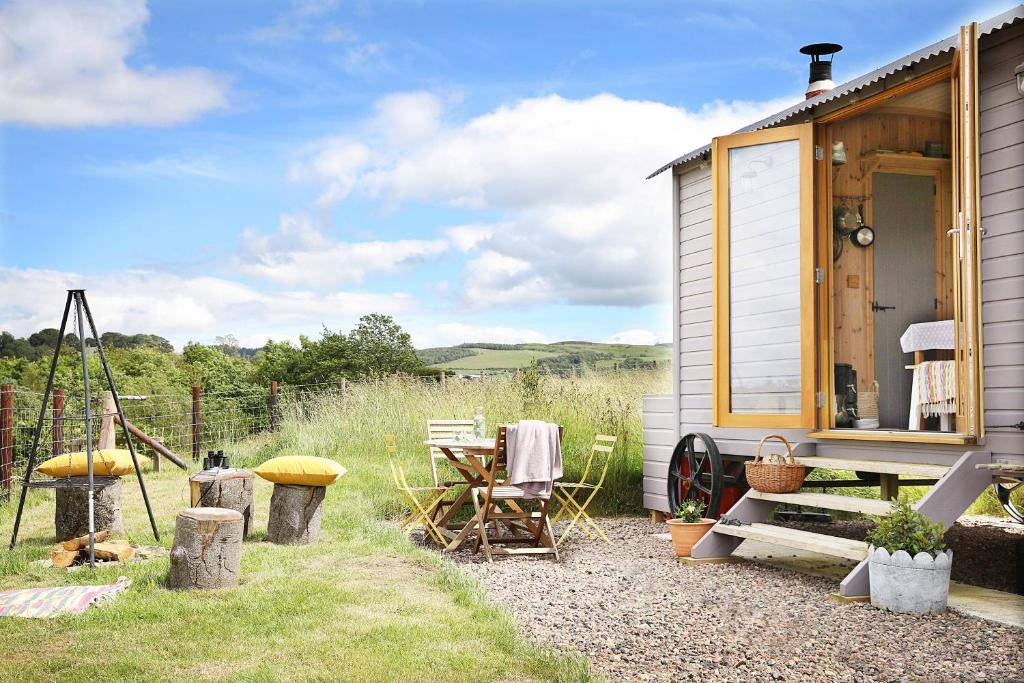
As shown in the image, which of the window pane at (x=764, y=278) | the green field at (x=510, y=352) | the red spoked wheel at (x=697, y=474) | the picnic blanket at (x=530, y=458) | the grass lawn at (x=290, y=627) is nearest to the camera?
the grass lawn at (x=290, y=627)

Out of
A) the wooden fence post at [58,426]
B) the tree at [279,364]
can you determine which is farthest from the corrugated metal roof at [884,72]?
the tree at [279,364]

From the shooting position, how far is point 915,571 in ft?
15.1

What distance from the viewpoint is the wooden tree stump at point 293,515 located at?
248 inches

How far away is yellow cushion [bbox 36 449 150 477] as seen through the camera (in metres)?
6.26

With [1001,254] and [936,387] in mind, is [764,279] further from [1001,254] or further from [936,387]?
[1001,254]

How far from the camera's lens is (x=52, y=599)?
4688 mm

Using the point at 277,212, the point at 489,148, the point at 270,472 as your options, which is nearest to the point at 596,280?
the point at 489,148

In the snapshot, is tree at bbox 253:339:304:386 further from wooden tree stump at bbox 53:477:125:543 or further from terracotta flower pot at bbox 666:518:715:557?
terracotta flower pot at bbox 666:518:715:557

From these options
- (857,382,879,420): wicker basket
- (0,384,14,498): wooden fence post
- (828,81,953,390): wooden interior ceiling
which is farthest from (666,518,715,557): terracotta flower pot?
(0,384,14,498): wooden fence post

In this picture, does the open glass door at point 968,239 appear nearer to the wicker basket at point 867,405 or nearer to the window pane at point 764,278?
the window pane at point 764,278

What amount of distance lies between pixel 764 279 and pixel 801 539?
1.97 metres

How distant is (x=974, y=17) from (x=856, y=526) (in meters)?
4.32

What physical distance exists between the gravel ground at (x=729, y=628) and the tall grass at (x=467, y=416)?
2794mm

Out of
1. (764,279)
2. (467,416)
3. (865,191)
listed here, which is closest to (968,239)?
(764,279)
